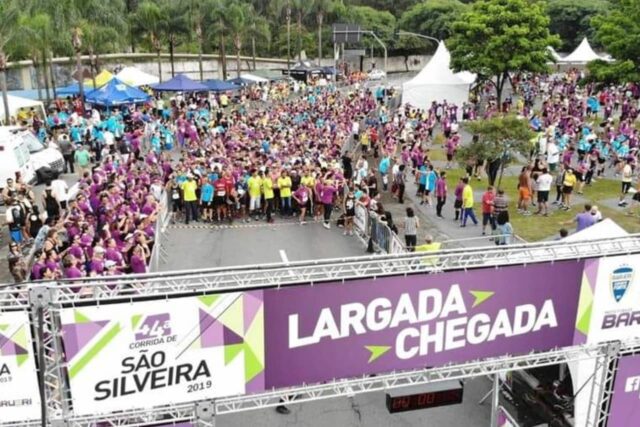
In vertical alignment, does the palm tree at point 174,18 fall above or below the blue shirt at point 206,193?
above

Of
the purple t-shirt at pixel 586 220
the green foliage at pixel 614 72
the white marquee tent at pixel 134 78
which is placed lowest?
the purple t-shirt at pixel 586 220

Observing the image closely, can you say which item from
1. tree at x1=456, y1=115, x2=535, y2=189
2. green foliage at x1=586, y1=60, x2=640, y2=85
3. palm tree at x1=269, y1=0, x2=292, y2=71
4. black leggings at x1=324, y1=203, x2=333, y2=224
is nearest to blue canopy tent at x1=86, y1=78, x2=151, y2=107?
black leggings at x1=324, y1=203, x2=333, y2=224

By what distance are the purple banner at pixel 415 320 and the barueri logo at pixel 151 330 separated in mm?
1064

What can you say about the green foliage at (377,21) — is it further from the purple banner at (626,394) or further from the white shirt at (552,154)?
the purple banner at (626,394)

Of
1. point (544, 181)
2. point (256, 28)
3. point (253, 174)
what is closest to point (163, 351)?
point (253, 174)

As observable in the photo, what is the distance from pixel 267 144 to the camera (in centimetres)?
2686

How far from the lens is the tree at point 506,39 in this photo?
40.2 meters

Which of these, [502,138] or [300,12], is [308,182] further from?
[300,12]

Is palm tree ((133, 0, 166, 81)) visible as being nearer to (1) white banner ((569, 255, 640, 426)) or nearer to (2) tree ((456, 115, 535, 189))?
(2) tree ((456, 115, 535, 189))

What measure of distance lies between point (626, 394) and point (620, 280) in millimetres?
1555

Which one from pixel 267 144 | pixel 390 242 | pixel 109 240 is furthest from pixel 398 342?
pixel 267 144

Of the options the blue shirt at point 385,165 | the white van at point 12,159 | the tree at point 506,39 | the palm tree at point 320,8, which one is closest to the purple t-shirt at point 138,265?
the white van at point 12,159

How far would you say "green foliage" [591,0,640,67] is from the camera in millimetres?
31766

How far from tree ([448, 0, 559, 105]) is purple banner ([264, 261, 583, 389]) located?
35000 mm
